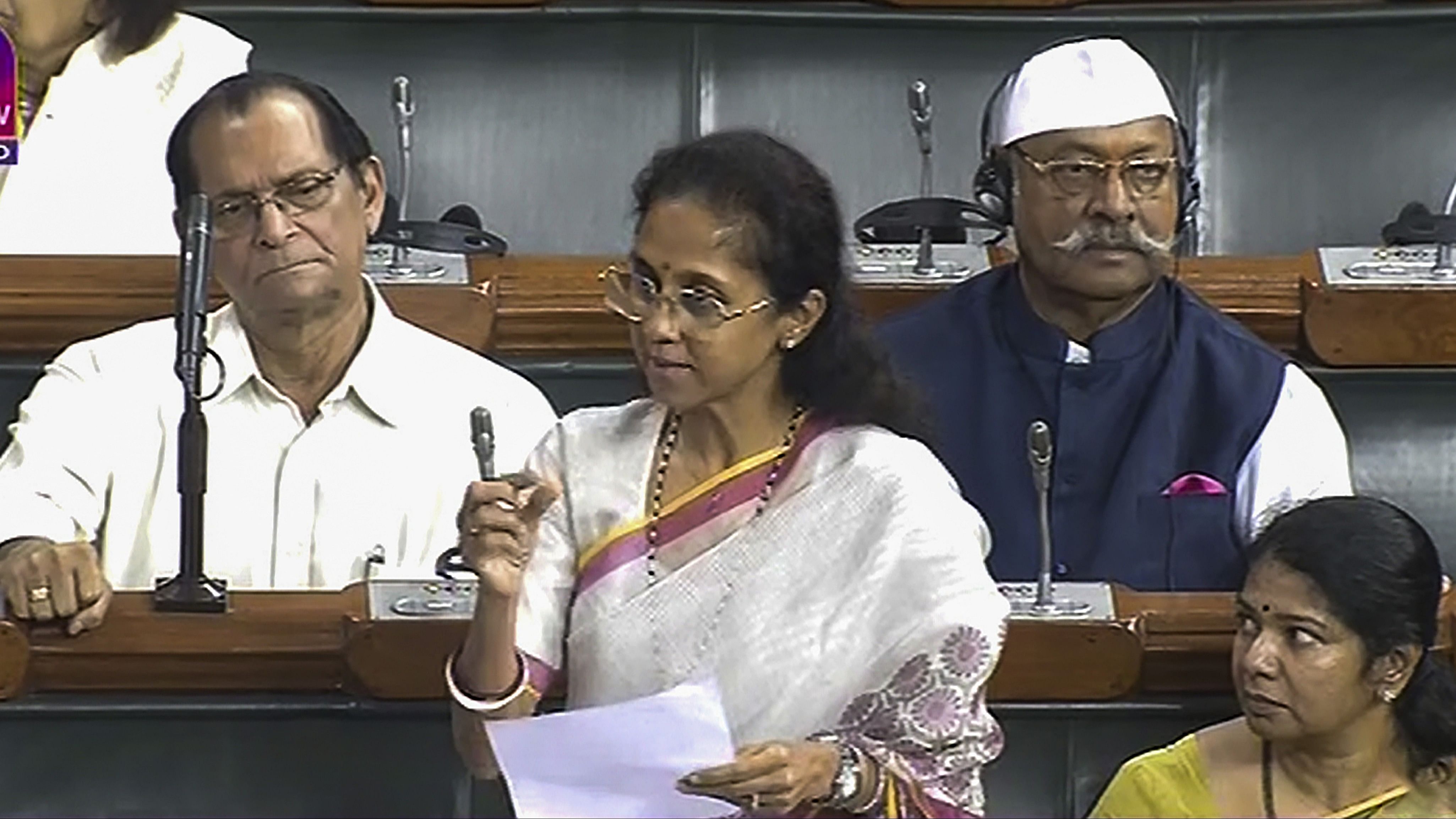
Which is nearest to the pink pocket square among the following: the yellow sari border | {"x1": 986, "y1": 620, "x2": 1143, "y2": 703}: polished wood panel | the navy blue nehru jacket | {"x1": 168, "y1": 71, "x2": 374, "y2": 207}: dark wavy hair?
the navy blue nehru jacket

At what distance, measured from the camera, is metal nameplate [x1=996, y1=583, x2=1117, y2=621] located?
8.70 ft

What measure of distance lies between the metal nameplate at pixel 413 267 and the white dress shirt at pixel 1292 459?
0.84m

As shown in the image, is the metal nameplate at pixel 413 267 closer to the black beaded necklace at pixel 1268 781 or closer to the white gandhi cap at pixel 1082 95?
the white gandhi cap at pixel 1082 95

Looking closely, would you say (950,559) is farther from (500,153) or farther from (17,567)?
(500,153)

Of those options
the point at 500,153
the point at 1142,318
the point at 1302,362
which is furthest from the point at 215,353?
the point at 500,153

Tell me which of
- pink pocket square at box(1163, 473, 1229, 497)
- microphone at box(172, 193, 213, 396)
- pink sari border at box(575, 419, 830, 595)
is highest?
microphone at box(172, 193, 213, 396)

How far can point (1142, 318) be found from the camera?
3279mm

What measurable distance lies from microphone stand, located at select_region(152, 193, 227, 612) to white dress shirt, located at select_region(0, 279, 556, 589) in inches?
14.3

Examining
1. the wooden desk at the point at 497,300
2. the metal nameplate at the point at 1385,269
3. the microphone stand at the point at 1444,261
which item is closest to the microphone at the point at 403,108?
the wooden desk at the point at 497,300

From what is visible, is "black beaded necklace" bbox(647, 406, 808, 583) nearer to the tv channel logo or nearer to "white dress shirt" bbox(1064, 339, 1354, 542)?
"white dress shirt" bbox(1064, 339, 1354, 542)

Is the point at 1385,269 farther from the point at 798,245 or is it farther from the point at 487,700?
the point at 487,700

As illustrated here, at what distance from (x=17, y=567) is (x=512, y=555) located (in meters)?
0.53

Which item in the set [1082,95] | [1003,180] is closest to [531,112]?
[1003,180]

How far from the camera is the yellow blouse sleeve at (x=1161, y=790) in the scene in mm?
2605
